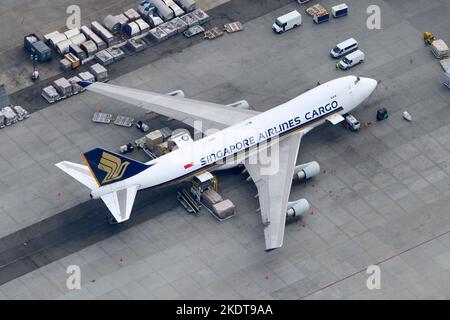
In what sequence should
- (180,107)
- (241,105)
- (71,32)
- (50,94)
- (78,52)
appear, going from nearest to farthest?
(180,107) < (241,105) < (50,94) < (78,52) < (71,32)

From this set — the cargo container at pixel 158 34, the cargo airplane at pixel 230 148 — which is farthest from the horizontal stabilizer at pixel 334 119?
the cargo container at pixel 158 34

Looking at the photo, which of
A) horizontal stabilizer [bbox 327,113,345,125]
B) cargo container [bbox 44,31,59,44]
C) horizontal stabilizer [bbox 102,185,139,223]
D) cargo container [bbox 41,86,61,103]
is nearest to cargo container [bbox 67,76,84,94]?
cargo container [bbox 41,86,61,103]

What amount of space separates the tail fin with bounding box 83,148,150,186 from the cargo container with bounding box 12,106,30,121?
26655 mm

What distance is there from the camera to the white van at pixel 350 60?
193100 millimetres

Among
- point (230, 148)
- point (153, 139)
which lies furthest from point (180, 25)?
point (230, 148)

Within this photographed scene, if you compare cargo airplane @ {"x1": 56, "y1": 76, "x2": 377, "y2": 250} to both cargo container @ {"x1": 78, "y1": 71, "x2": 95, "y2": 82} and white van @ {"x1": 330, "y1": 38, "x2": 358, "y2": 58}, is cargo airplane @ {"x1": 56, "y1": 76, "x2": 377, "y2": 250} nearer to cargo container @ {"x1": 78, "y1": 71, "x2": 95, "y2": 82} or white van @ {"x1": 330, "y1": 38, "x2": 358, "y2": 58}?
cargo container @ {"x1": 78, "y1": 71, "x2": 95, "y2": 82}

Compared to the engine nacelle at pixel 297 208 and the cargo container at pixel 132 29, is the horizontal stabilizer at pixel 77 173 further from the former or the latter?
the cargo container at pixel 132 29

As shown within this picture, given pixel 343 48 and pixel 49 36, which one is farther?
pixel 49 36

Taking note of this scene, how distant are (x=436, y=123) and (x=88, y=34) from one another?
2100 inches

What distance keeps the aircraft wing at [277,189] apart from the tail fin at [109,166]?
15.5m

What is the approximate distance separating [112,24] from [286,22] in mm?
26216

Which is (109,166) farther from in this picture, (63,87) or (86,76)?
(86,76)

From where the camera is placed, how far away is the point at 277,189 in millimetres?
168875

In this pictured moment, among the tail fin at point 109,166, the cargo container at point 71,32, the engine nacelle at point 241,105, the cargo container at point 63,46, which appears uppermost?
the tail fin at point 109,166
